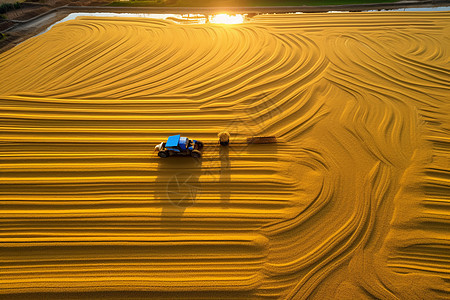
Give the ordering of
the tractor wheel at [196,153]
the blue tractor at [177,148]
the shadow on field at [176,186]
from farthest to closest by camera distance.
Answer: the tractor wheel at [196,153], the blue tractor at [177,148], the shadow on field at [176,186]

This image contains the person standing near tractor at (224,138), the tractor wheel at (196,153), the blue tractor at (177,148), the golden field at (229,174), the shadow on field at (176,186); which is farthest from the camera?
the person standing near tractor at (224,138)

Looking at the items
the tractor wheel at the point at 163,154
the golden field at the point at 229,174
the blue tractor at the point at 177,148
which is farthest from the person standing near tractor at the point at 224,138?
the tractor wheel at the point at 163,154

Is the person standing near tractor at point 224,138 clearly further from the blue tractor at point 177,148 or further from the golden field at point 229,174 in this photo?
the blue tractor at point 177,148

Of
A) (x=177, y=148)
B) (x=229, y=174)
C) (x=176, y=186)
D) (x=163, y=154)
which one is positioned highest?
(x=177, y=148)

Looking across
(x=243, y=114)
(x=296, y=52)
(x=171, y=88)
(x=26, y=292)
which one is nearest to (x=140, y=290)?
(x=26, y=292)

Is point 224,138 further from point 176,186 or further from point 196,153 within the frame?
point 176,186

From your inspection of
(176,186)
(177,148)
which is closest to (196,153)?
(177,148)

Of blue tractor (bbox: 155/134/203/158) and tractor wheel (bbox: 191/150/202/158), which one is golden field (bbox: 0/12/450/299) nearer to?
tractor wheel (bbox: 191/150/202/158)
